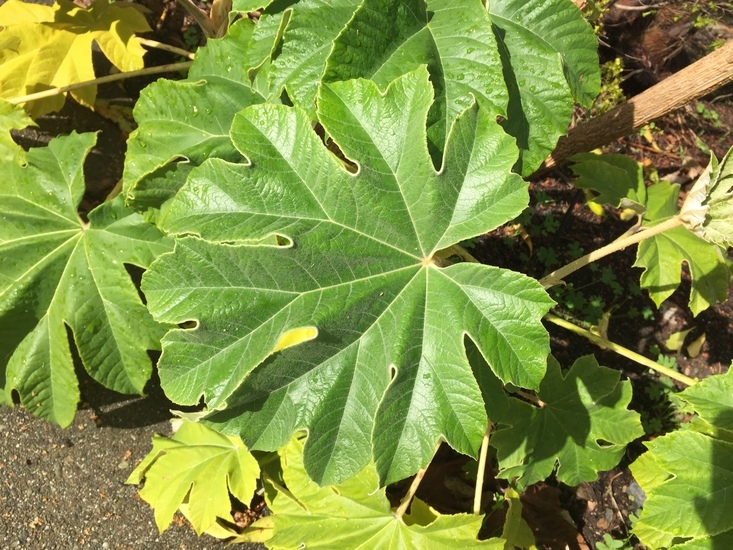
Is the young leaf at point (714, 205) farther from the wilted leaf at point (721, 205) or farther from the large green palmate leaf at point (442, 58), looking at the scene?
the large green palmate leaf at point (442, 58)

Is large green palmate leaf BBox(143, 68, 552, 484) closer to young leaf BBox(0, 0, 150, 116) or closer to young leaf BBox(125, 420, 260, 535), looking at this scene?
young leaf BBox(125, 420, 260, 535)

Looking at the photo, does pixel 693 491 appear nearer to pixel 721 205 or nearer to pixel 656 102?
pixel 721 205

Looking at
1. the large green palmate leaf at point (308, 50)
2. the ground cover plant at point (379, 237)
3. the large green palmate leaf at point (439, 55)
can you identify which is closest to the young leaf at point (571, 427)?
the ground cover plant at point (379, 237)

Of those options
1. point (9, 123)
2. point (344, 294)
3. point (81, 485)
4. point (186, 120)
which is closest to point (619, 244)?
point (344, 294)

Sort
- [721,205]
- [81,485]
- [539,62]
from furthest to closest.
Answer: [81,485] → [539,62] → [721,205]

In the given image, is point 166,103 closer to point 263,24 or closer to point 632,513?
point 263,24

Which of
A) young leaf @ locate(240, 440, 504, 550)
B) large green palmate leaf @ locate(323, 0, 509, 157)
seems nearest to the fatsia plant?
large green palmate leaf @ locate(323, 0, 509, 157)
